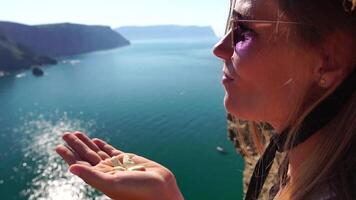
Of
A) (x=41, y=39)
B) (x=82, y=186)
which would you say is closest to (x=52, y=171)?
(x=82, y=186)

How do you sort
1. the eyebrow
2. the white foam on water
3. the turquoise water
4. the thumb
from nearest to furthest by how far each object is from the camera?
the eyebrow, the thumb, the white foam on water, the turquoise water

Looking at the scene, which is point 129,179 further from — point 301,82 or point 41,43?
point 41,43

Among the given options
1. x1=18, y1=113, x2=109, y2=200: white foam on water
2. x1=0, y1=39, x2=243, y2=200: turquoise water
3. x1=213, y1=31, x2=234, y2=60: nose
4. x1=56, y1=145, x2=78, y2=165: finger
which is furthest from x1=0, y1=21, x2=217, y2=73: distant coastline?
x1=213, y1=31, x2=234, y2=60: nose

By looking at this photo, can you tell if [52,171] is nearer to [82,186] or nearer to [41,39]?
[82,186]

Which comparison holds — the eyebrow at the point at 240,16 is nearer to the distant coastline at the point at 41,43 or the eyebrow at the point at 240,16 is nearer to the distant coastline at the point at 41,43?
the distant coastline at the point at 41,43

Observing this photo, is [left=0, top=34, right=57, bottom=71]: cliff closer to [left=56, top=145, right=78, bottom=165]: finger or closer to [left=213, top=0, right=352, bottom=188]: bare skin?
[left=56, top=145, right=78, bottom=165]: finger

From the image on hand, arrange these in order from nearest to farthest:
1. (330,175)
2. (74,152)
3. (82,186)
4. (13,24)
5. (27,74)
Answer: (330,175)
(74,152)
(82,186)
(27,74)
(13,24)

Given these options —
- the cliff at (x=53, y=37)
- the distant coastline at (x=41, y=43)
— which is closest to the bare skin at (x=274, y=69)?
the distant coastline at (x=41, y=43)

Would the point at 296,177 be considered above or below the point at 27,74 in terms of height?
above
